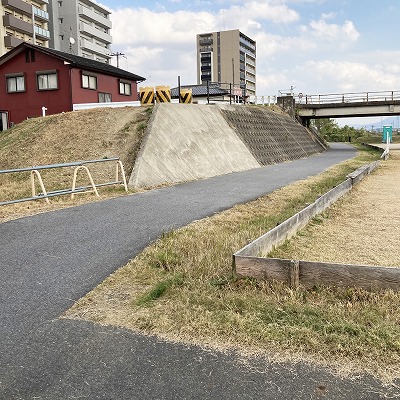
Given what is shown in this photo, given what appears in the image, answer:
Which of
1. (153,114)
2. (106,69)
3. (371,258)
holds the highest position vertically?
(106,69)

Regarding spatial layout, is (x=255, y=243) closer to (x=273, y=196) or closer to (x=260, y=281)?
(x=260, y=281)

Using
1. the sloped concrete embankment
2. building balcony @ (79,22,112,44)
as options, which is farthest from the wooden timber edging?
building balcony @ (79,22,112,44)

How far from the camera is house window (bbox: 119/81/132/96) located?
3381 cm

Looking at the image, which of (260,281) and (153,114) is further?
(153,114)

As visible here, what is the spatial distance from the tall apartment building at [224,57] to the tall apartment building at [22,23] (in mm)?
56049

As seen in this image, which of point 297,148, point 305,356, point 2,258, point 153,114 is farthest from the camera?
point 297,148

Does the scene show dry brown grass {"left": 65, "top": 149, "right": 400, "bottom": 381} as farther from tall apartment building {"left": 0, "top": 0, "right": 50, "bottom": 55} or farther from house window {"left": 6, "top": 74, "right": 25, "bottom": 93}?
tall apartment building {"left": 0, "top": 0, "right": 50, "bottom": 55}

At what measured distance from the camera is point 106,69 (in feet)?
103

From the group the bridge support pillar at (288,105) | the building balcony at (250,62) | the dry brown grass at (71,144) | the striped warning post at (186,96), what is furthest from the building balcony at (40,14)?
the building balcony at (250,62)

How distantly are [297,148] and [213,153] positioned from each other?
1414 centimetres

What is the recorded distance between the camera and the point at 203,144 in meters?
18.1

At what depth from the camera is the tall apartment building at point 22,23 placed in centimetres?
4512

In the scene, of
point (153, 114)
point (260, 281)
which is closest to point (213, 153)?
point (153, 114)

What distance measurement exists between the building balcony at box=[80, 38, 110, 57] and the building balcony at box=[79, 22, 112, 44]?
140cm
